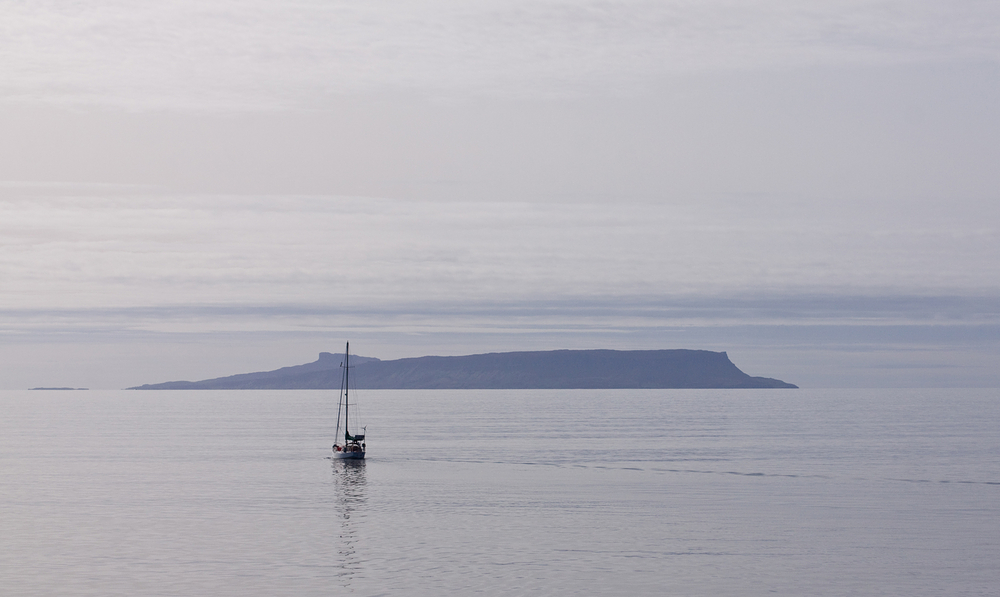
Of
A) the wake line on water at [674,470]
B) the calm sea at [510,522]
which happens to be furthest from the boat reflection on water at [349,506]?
the wake line on water at [674,470]

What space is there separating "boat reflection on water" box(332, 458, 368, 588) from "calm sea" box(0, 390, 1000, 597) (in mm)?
220

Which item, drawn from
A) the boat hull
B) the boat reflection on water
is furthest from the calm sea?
the boat hull

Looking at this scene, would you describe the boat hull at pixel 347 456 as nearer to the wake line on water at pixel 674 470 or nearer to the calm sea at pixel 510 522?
the calm sea at pixel 510 522

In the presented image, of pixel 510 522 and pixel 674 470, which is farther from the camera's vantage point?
pixel 674 470

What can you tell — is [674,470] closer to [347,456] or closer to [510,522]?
[347,456]

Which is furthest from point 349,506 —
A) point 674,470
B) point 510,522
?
point 674,470

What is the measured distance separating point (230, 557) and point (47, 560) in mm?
8696

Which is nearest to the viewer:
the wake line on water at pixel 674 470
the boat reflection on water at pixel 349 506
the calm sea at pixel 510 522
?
the calm sea at pixel 510 522

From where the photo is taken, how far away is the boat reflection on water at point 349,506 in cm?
4673

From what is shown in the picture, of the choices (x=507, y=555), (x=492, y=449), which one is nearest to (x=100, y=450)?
(x=492, y=449)

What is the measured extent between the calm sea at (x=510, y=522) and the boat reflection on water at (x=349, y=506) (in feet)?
0.72

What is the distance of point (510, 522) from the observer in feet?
196

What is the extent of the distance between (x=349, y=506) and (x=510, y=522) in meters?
14.4

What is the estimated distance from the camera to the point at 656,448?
121312mm
